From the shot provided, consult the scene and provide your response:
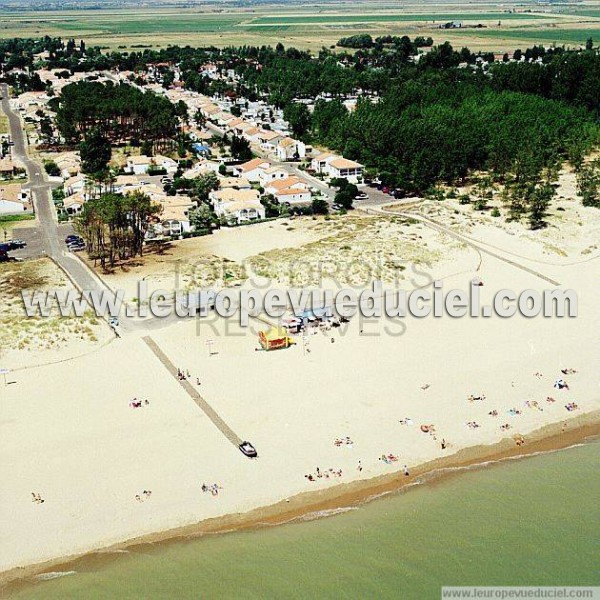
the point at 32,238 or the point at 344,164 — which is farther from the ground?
the point at 344,164

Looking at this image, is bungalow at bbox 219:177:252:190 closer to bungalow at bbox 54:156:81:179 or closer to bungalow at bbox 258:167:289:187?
bungalow at bbox 258:167:289:187

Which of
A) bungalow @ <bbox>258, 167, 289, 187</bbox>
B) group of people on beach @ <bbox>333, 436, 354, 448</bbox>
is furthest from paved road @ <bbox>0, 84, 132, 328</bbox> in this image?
group of people on beach @ <bbox>333, 436, 354, 448</bbox>

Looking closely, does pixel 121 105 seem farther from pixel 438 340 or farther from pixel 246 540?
pixel 246 540

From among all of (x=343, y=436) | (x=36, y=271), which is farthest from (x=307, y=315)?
(x=36, y=271)

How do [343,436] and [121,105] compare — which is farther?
[121,105]

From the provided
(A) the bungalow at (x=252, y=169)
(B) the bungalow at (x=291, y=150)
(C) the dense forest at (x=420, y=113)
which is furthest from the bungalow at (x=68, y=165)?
(B) the bungalow at (x=291, y=150)

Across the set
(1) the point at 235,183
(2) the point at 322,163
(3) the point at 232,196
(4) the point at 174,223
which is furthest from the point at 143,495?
(2) the point at 322,163

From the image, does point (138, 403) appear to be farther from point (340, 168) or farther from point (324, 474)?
point (340, 168)
